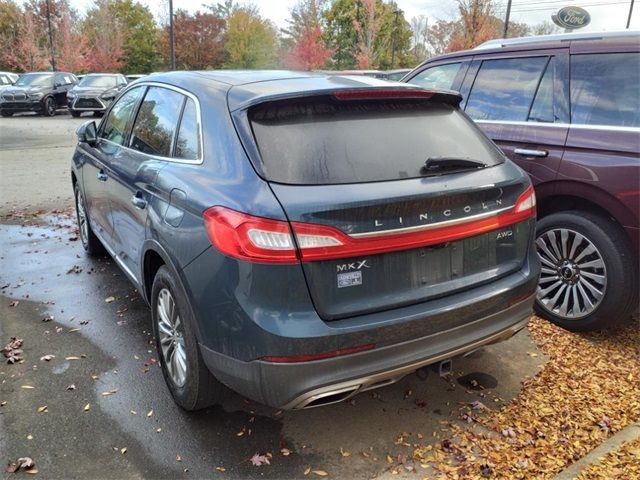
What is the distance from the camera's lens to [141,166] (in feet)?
11.0

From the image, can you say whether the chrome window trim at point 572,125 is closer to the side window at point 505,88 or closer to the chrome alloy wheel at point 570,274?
the side window at point 505,88

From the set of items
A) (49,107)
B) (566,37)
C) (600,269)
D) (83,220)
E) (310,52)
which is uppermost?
(310,52)

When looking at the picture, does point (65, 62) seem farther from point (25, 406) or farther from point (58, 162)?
point (25, 406)

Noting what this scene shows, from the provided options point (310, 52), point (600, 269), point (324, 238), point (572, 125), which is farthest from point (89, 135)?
point (310, 52)

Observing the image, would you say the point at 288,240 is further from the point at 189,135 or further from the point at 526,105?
the point at 526,105

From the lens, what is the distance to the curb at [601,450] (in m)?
2.50

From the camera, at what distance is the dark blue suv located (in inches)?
88.6

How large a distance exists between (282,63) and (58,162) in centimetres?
3157

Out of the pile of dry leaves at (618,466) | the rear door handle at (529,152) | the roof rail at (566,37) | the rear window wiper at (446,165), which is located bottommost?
the pile of dry leaves at (618,466)

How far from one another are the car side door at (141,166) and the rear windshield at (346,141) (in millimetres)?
891

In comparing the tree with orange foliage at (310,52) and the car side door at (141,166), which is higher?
the tree with orange foliage at (310,52)

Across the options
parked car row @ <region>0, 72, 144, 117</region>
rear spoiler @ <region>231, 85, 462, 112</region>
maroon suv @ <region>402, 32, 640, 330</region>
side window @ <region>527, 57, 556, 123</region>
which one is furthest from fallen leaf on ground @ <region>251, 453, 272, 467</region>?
parked car row @ <region>0, 72, 144, 117</region>

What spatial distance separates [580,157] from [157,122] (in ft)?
9.55

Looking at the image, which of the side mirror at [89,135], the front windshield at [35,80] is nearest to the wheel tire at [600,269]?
the side mirror at [89,135]
